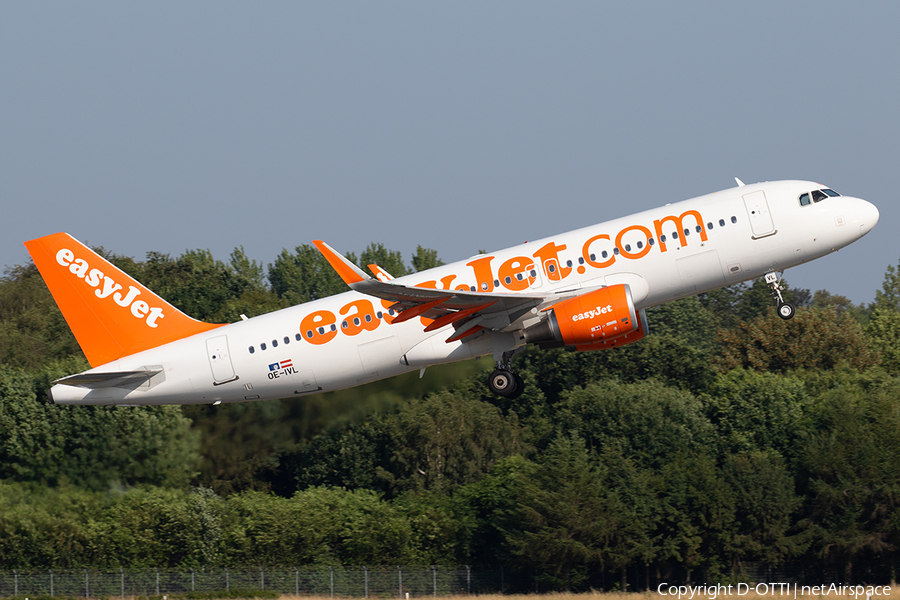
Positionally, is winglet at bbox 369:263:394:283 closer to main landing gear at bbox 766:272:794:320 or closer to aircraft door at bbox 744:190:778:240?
aircraft door at bbox 744:190:778:240

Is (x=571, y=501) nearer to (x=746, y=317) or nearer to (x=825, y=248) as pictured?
(x=825, y=248)

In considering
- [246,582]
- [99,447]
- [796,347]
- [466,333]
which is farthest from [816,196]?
[796,347]

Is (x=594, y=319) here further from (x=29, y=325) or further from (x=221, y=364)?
(x=29, y=325)

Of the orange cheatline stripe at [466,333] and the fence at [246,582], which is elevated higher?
the orange cheatline stripe at [466,333]

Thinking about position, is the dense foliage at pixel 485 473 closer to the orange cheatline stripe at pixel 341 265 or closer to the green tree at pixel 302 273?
the orange cheatline stripe at pixel 341 265

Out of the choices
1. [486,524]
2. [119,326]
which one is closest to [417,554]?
[486,524]

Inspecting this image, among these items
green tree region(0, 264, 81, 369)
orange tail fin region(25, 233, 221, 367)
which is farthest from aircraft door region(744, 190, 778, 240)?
green tree region(0, 264, 81, 369)

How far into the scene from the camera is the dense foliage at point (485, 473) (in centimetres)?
4131

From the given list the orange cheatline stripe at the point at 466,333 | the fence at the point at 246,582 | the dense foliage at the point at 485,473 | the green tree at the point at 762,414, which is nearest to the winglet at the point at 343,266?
the orange cheatline stripe at the point at 466,333

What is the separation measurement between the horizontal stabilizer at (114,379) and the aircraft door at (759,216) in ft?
64.5

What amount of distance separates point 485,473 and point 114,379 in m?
38.9

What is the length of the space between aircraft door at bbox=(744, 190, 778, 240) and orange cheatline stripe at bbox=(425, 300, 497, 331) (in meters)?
8.45

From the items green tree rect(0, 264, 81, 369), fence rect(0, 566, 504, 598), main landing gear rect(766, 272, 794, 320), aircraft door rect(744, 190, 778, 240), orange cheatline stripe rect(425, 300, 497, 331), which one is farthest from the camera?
green tree rect(0, 264, 81, 369)

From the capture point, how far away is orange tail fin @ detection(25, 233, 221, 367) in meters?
36.1
